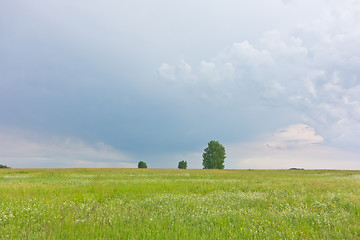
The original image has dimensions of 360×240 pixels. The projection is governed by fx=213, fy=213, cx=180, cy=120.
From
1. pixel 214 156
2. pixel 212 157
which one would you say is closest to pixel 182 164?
pixel 212 157

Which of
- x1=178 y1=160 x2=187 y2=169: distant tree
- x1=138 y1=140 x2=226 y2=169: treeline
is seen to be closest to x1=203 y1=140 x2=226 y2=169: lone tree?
x1=138 y1=140 x2=226 y2=169: treeline

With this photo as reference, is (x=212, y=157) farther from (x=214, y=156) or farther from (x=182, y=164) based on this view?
(x=182, y=164)

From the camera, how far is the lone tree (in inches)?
3127

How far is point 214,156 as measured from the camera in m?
79.7

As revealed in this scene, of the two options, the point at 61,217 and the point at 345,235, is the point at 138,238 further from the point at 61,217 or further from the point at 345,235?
the point at 345,235

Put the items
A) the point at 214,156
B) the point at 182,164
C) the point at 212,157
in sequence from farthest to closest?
the point at 182,164, the point at 212,157, the point at 214,156

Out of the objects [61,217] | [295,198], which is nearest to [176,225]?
[61,217]

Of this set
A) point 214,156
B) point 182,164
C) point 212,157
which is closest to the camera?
point 214,156

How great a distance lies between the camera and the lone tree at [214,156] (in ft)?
261

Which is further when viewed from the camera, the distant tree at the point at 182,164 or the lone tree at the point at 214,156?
the distant tree at the point at 182,164

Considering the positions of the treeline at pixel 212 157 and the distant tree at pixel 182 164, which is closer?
the treeline at pixel 212 157

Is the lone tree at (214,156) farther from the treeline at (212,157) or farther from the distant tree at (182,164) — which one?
the distant tree at (182,164)

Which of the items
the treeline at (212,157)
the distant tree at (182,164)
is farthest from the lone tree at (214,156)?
the distant tree at (182,164)

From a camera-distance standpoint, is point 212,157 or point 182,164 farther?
point 182,164
